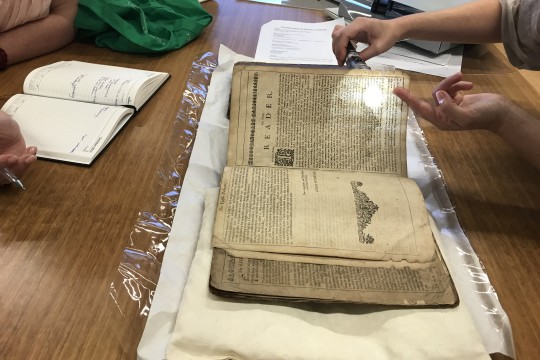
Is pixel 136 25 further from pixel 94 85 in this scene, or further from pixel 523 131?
pixel 523 131

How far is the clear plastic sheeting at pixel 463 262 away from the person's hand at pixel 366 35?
170 millimetres

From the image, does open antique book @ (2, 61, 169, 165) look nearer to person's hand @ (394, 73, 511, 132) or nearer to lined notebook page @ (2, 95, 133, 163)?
lined notebook page @ (2, 95, 133, 163)

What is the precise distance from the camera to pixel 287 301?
1.27 feet

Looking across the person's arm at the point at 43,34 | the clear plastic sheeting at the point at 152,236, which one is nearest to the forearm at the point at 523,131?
the clear plastic sheeting at the point at 152,236

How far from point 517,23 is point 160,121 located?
63 cm

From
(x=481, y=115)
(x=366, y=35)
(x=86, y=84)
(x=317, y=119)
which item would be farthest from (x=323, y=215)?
(x=86, y=84)

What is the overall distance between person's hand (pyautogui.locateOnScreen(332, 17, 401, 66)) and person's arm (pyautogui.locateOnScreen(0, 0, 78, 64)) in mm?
578

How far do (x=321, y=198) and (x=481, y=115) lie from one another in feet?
0.86

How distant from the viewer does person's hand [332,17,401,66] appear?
2.16 ft

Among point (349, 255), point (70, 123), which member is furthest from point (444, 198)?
point (70, 123)

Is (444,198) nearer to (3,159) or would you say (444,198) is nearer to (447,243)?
(447,243)

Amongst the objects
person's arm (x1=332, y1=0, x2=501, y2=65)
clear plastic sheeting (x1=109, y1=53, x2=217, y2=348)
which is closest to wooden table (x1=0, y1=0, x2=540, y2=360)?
clear plastic sheeting (x1=109, y1=53, x2=217, y2=348)

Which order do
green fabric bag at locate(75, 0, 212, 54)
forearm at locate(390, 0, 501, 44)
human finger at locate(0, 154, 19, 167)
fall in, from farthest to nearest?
green fabric bag at locate(75, 0, 212, 54) < forearm at locate(390, 0, 501, 44) < human finger at locate(0, 154, 19, 167)

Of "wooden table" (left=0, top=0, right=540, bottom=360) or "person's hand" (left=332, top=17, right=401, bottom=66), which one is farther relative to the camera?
"person's hand" (left=332, top=17, right=401, bottom=66)
